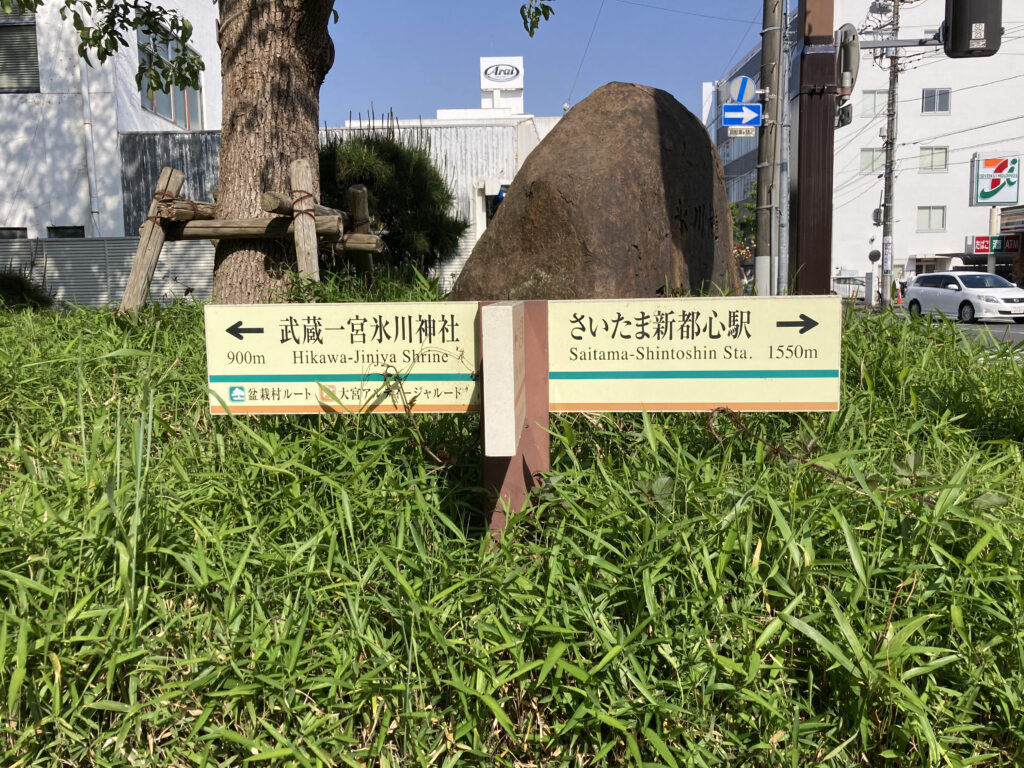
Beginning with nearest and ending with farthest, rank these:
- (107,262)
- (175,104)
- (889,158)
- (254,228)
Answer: (254,228) < (107,262) < (175,104) < (889,158)

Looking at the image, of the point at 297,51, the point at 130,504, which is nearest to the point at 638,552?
the point at 130,504

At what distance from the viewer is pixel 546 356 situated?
2.79 metres

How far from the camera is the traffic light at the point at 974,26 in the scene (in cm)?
539

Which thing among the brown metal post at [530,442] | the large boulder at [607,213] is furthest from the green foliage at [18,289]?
the brown metal post at [530,442]

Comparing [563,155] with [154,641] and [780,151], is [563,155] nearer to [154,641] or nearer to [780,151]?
[154,641]

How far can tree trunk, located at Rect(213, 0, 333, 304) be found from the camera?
17.7ft

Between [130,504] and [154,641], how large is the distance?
464 millimetres

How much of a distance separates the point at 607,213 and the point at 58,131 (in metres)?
16.0

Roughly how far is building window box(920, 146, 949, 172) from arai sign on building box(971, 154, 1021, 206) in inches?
63.7

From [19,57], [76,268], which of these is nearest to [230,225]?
[76,268]

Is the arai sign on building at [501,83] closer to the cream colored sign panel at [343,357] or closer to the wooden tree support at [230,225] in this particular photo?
the wooden tree support at [230,225]

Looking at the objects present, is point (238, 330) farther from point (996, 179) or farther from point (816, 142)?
point (996, 179)

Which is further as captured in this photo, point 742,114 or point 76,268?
point 76,268

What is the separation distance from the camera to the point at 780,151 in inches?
375
